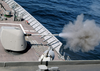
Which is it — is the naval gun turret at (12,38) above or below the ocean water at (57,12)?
above

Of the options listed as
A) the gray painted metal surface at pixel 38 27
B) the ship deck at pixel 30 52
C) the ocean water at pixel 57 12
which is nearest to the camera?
the ship deck at pixel 30 52

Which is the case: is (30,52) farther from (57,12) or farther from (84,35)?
(57,12)

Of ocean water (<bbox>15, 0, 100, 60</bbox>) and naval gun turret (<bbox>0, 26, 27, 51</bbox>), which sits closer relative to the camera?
naval gun turret (<bbox>0, 26, 27, 51</bbox>)

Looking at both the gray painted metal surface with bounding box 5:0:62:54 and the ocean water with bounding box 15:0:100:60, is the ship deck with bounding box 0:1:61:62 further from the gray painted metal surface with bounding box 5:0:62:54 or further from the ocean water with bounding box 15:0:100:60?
the ocean water with bounding box 15:0:100:60

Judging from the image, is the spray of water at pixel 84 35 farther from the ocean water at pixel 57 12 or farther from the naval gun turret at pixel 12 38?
the ocean water at pixel 57 12

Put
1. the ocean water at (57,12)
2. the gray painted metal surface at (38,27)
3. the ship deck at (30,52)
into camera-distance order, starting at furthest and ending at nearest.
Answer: the ocean water at (57,12)
the gray painted metal surface at (38,27)
the ship deck at (30,52)

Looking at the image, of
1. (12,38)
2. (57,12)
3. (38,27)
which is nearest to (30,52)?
(12,38)

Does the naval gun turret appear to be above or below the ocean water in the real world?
above

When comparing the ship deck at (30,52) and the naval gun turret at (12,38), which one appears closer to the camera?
the naval gun turret at (12,38)

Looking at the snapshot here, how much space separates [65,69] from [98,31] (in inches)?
304

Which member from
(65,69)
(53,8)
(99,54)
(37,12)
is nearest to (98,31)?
(65,69)

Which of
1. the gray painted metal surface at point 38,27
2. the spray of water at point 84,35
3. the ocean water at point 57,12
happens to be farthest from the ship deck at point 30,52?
the ocean water at point 57,12

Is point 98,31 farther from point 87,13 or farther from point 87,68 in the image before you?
point 87,13

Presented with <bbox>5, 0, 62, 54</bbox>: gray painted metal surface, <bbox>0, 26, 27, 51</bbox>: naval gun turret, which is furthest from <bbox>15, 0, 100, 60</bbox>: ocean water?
<bbox>0, 26, 27, 51</bbox>: naval gun turret
